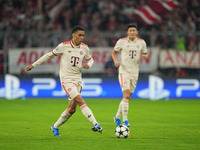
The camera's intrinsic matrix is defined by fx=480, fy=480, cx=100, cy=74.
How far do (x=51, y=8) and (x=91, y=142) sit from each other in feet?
Answer: 52.5

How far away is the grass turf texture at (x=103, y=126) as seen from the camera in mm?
8898

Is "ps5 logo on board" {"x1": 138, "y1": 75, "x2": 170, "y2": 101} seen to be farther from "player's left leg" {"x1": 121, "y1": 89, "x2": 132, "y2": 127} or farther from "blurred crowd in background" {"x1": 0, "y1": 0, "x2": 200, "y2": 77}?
"player's left leg" {"x1": 121, "y1": 89, "x2": 132, "y2": 127}

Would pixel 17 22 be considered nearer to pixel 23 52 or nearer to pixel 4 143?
pixel 23 52

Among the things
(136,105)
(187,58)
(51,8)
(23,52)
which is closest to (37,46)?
(23,52)

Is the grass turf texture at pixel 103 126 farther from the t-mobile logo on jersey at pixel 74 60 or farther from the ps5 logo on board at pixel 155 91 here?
the ps5 logo on board at pixel 155 91

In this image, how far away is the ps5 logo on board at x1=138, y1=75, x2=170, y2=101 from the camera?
2153 centimetres

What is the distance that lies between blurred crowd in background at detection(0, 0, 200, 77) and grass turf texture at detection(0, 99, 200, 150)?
3.02 metres

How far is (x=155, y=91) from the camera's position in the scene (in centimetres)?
2172

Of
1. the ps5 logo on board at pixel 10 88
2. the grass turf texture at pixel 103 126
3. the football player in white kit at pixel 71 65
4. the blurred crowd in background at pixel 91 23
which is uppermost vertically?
the blurred crowd in background at pixel 91 23

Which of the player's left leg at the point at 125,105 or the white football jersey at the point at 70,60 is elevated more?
the white football jersey at the point at 70,60

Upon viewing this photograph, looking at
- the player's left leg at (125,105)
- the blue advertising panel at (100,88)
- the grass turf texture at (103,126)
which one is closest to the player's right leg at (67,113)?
the grass turf texture at (103,126)

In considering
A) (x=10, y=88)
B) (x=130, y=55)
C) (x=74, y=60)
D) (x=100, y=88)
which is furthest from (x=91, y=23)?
(x=74, y=60)

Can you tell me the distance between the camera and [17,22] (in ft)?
75.8

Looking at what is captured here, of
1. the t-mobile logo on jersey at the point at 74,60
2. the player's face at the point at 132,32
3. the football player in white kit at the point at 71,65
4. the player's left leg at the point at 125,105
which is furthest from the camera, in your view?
the player's face at the point at 132,32
